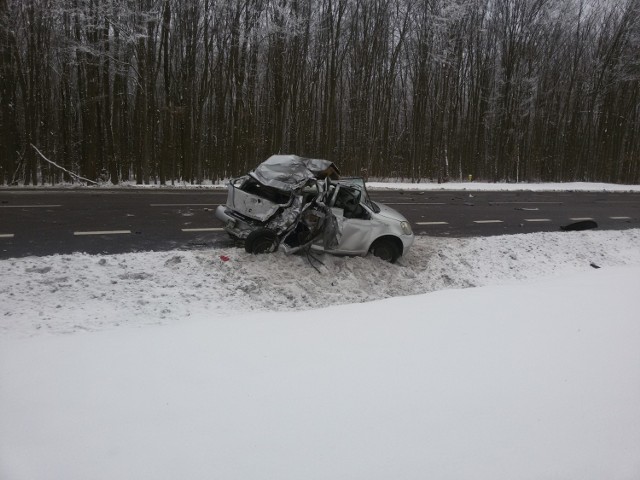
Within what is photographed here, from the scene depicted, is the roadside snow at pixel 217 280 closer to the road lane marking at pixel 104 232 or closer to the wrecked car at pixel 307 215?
the wrecked car at pixel 307 215

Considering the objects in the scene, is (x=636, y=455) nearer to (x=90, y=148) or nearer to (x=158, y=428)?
(x=158, y=428)

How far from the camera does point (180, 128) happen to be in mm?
22688

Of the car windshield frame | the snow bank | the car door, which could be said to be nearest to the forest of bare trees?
the car windshield frame

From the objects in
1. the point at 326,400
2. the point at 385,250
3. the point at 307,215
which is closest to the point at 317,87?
the point at 385,250

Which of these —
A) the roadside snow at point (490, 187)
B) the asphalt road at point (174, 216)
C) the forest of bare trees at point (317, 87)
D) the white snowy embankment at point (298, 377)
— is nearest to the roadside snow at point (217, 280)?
the white snowy embankment at point (298, 377)

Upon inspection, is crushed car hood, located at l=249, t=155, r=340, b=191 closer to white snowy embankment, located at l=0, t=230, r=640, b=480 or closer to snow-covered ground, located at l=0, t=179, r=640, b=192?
white snowy embankment, located at l=0, t=230, r=640, b=480

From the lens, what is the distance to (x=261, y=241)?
8.31 m

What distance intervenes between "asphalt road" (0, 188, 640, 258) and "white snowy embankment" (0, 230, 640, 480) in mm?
1846

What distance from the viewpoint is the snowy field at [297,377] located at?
3.25 metres

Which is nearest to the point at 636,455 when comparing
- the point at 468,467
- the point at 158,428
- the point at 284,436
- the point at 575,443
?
the point at 575,443

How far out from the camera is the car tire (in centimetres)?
827

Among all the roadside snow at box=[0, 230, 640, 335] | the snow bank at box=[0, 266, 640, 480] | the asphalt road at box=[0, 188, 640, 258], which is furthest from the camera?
the asphalt road at box=[0, 188, 640, 258]

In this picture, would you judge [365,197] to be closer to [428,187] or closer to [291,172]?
[291,172]

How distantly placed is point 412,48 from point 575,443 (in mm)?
30659
